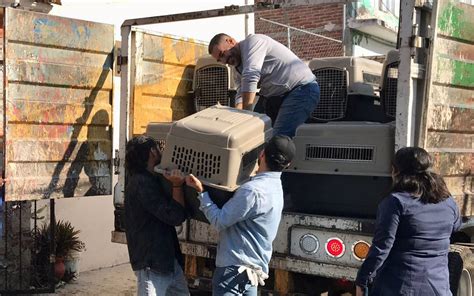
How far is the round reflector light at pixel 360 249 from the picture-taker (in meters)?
3.58

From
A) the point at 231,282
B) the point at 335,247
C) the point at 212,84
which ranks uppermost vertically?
the point at 212,84

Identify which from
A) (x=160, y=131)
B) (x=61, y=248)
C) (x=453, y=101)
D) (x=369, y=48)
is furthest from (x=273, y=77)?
(x=369, y=48)

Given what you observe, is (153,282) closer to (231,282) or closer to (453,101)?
(231,282)

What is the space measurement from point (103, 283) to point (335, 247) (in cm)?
375

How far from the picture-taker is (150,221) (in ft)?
11.9

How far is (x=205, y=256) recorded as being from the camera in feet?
13.6

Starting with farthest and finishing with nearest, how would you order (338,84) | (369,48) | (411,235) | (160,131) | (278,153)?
(369,48), (338,84), (160,131), (278,153), (411,235)

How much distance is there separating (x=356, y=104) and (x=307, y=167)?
97 centimetres

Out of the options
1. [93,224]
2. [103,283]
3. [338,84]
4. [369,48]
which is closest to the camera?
[338,84]

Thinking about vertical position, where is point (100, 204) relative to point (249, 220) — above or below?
below

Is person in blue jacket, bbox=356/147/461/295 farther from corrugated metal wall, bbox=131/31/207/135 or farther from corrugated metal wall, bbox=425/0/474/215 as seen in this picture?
corrugated metal wall, bbox=131/31/207/135

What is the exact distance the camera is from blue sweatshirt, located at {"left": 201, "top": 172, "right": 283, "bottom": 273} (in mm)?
3176

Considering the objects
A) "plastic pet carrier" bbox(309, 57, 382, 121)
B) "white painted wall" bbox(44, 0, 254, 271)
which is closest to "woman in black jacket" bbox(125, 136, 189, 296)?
"plastic pet carrier" bbox(309, 57, 382, 121)

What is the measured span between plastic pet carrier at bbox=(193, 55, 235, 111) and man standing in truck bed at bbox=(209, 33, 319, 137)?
79cm
